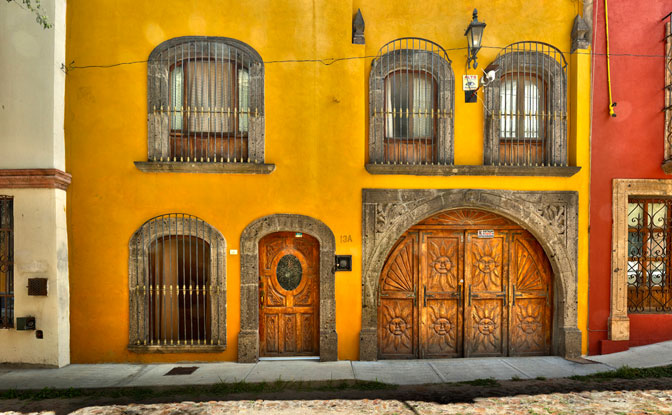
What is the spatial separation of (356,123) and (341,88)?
0.67 metres

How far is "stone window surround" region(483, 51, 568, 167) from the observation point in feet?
21.8

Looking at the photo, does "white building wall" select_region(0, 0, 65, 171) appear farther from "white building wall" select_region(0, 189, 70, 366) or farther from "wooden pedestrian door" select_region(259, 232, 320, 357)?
"wooden pedestrian door" select_region(259, 232, 320, 357)

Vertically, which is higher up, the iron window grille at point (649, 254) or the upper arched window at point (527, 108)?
the upper arched window at point (527, 108)

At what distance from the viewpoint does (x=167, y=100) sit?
6402mm

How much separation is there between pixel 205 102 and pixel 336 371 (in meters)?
5.14

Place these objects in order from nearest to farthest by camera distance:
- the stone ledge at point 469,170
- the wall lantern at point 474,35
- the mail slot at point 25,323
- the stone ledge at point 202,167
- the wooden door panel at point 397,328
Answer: the mail slot at point 25,323 < the wall lantern at point 474,35 < the stone ledge at point 202,167 < the stone ledge at point 469,170 < the wooden door panel at point 397,328

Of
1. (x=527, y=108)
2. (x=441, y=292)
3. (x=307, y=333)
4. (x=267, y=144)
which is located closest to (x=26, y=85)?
(x=267, y=144)

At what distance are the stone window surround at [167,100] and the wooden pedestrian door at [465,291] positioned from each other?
3.11 m

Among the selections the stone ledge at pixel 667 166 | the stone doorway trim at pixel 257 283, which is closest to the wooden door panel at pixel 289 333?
the stone doorway trim at pixel 257 283

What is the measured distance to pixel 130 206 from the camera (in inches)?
248

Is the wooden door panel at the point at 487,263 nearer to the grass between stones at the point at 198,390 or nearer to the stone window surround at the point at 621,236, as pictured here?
the stone window surround at the point at 621,236

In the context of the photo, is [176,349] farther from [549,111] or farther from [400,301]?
[549,111]

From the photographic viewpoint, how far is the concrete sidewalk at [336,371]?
5.56m

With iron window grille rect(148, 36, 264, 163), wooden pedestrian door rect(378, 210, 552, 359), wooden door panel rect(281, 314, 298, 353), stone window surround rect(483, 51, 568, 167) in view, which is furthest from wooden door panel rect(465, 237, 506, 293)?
iron window grille rect(148, 36, 264, 163)
